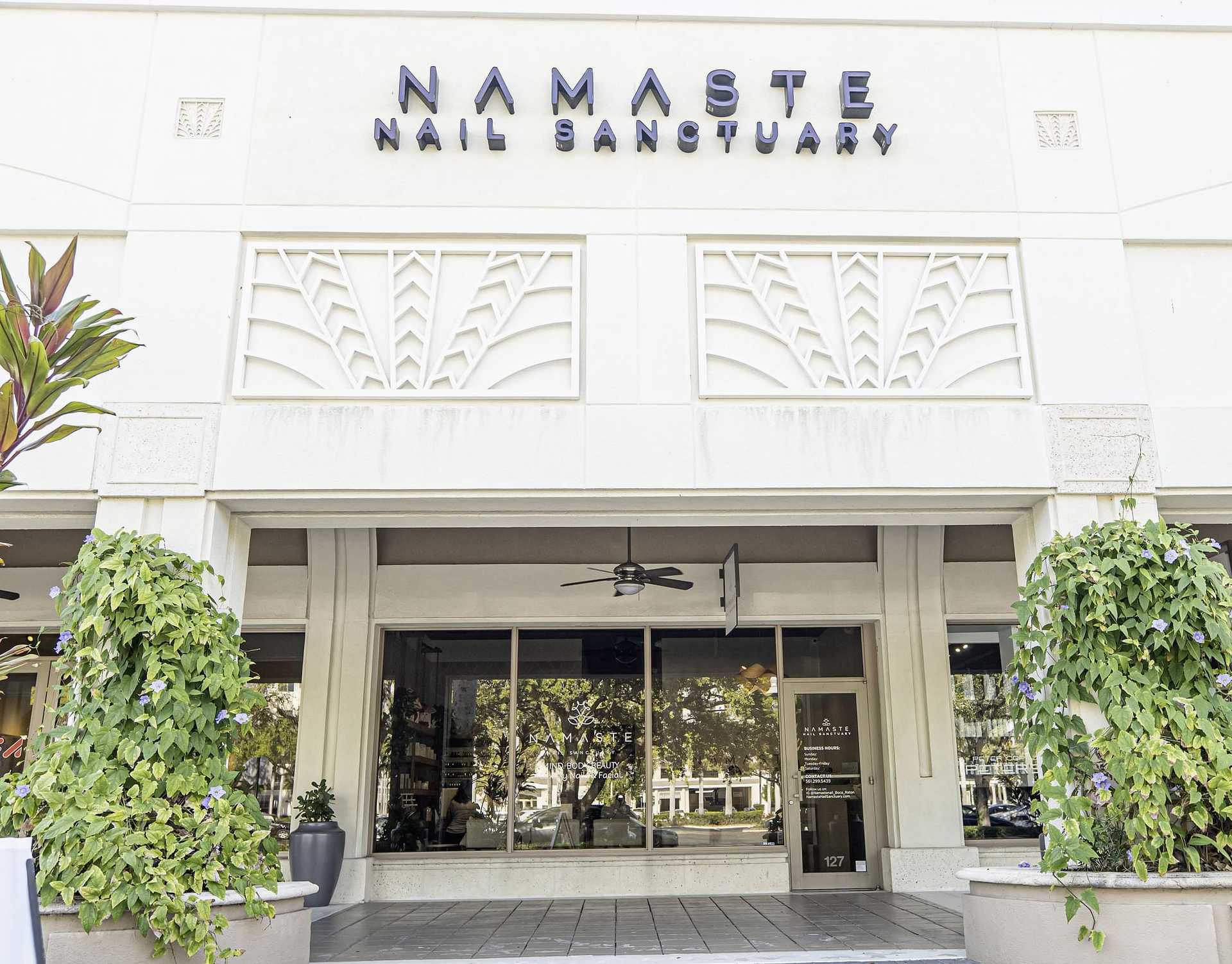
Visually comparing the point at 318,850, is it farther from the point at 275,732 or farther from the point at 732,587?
the point at 732,587

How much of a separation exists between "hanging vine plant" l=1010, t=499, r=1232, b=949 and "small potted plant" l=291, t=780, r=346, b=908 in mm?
5928

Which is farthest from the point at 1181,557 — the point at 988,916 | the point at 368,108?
the point at 368,108

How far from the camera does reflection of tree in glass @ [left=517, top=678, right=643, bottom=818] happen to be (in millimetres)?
9766

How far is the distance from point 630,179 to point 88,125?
3.81 meters

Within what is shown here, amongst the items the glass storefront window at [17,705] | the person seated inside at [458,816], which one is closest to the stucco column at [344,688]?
the person seated inside at [458,816]

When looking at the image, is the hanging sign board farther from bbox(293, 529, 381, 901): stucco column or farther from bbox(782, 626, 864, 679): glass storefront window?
bbox(293, 529, 381, 901): stucco column

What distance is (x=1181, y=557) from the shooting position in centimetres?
576

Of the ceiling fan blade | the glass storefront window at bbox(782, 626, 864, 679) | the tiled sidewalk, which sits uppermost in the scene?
the ceiling fan blade

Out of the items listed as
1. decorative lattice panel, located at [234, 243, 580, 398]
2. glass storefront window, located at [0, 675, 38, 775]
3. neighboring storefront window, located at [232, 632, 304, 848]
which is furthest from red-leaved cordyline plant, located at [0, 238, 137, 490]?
glass storefront window, located at [0, 675, 38, 775]

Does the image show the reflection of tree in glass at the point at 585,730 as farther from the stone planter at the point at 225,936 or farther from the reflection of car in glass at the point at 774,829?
the stone planter at the point at 225,936

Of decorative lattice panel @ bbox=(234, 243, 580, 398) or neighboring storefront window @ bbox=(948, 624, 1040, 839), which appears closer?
decorative lattice panel @ bbox=(234, 243, 580, 398)

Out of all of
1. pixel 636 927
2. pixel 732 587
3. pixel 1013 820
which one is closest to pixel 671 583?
pixel 732 587

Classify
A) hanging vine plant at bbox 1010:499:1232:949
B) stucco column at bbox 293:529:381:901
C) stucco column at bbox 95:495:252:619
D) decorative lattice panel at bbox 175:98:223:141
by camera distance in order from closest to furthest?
hanging vine plant at bbox 1010:499:1232:949, stucco column at bbox 95:495:252:619, decorative lattice panel at bbox 175:98:223:141, stucco column at bbox 293:529:381:901

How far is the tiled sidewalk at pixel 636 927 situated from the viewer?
6.50m
